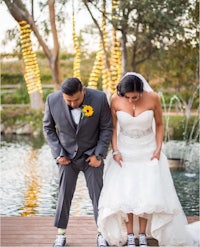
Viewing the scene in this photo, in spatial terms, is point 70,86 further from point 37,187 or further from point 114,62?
point 114,62

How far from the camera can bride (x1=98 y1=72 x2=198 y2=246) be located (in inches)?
117

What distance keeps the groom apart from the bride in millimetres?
77

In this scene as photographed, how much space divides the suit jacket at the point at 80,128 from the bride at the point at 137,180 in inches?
3.3

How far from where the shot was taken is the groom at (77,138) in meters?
3.00

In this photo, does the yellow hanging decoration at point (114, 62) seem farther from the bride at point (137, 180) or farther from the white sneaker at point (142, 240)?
the white sneaker at point (142, 240)

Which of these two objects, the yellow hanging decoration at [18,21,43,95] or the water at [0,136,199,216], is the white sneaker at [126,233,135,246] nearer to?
the water at [0,136,199,216]

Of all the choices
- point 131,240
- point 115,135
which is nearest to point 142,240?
point 131,240

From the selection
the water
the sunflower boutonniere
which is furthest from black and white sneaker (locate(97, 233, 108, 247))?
the water

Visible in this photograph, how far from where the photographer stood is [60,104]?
301 centimetres

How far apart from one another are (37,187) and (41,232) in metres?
3.60

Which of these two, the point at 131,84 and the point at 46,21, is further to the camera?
the point at 46,21

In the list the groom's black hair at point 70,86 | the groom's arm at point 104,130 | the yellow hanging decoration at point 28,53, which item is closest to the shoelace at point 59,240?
the groom's arm at point 104,130

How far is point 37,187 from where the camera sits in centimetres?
697

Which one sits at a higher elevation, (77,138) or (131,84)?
(131,84)
